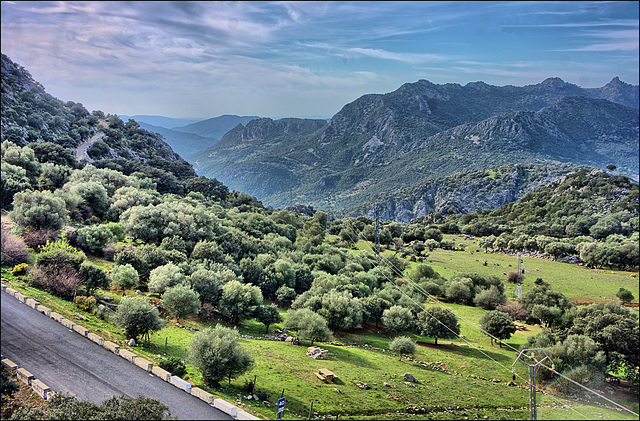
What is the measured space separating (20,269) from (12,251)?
83.4 inches

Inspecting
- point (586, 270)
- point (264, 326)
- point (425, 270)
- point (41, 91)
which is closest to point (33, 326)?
point (264, 326)

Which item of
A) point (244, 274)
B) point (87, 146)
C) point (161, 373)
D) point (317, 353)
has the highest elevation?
point (87, 146)

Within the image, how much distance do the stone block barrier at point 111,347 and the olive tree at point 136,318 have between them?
63.0 inches

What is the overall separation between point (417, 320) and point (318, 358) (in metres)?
14.1

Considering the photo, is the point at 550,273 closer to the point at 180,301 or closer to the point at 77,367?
the point at 180,301

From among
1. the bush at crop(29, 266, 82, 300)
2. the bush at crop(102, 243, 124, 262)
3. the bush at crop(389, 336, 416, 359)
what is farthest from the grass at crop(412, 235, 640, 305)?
the bush at crop(29, 266, 82, 300)

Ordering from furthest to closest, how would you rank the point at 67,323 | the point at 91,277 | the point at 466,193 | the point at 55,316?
the point at 466,193 → the point at 91,277 → the point at 55,316 → the point at 67,323

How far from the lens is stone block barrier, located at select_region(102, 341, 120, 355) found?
21297mm

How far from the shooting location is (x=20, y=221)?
117 feet

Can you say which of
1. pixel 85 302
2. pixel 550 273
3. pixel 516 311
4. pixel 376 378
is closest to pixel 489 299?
pixel 516 311

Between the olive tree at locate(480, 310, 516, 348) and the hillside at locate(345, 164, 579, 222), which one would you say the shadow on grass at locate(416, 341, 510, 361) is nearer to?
the olive tree at locate(480, 310, 516, 348)

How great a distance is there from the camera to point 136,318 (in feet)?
76.6

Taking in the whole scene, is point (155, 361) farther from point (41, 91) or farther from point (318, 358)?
point (41, 91)

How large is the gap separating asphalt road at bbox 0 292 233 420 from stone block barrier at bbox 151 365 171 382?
0.23 metres
